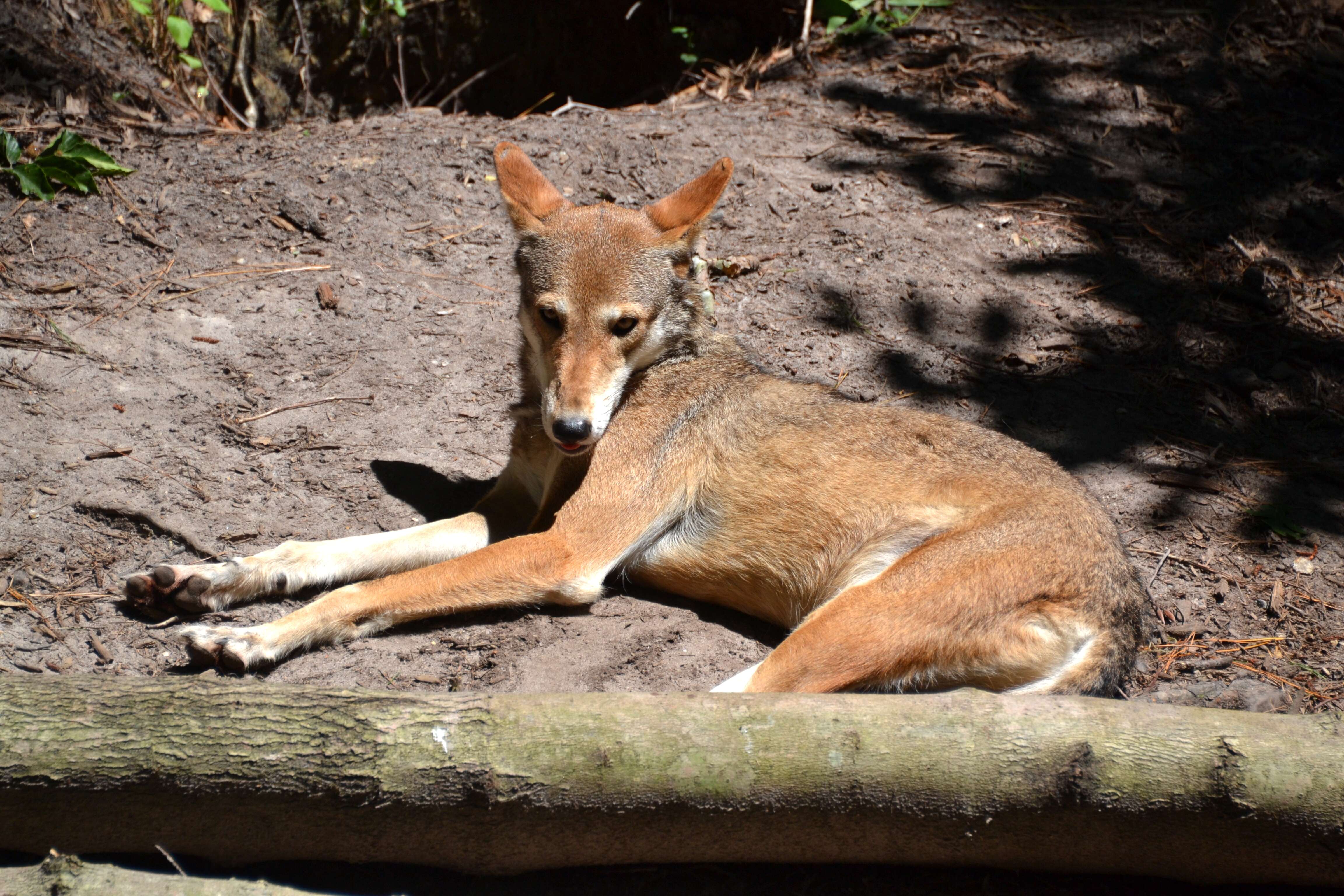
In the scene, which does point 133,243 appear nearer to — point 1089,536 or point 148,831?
point 148,831

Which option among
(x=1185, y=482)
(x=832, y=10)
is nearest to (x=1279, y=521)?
(x=1185, y=482)

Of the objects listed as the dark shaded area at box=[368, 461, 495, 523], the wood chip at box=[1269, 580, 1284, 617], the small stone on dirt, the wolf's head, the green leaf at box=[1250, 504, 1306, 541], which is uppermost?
the wolf's head

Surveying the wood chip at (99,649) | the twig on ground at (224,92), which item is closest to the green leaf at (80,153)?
the twig on ground at (224,92)

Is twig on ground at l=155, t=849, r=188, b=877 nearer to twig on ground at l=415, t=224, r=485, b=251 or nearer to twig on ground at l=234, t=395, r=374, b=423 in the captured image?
twig on ground at l=234, t=395, r=374, b=423

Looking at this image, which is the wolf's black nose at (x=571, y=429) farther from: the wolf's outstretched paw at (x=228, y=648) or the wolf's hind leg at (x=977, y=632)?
the wolf's outstretched paw at (x=228, y=648)

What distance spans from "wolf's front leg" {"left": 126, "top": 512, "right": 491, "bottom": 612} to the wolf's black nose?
91 cm

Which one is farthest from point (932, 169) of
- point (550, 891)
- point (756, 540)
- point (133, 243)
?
point (550, 891)

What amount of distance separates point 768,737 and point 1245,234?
6.79 meters

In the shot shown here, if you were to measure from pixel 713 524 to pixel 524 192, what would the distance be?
2048mm

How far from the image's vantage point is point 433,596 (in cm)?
418

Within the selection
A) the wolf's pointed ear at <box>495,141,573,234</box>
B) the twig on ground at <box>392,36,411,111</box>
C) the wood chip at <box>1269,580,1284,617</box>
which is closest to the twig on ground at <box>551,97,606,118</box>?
the twig on ground at <box>392,36,411,111</box>

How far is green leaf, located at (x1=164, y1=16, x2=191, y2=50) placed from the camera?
7855mm

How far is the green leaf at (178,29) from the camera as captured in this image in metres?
7.86

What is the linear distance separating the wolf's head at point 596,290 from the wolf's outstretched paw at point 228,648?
1512 mm
